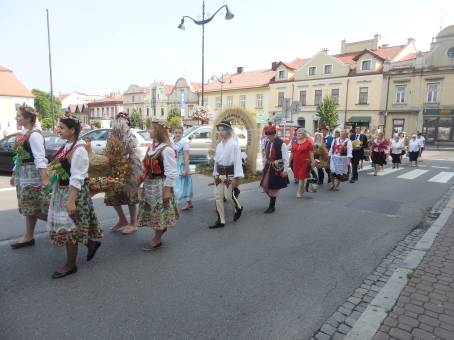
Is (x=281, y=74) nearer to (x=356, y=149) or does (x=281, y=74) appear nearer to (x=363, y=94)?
(x=363, y=94)

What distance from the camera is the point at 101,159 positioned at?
478 centimetres

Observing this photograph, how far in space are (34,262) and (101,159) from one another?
5.16 feet

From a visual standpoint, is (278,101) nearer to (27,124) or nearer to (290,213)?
(290,213)

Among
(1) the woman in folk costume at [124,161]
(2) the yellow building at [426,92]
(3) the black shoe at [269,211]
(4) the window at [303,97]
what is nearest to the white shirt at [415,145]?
(3) the black shoe at [269,211]

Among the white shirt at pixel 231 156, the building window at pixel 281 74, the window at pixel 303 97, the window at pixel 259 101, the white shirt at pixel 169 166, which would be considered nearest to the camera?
the white shirt at pixel 169 166

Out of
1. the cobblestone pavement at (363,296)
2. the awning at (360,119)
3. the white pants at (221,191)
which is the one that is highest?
the awning at (360,119)

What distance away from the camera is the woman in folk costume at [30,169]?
13.4 ft

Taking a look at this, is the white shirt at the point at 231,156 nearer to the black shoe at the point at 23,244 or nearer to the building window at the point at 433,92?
the black shoe at the point at 23,244

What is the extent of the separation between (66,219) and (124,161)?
1.57 metres

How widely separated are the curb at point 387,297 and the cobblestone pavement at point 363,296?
64mm

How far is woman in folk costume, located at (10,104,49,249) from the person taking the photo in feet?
13.4

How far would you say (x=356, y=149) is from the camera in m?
11.6

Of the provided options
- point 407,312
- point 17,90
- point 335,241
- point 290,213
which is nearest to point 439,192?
point 290,213

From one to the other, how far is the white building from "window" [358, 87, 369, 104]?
47.6 metres
